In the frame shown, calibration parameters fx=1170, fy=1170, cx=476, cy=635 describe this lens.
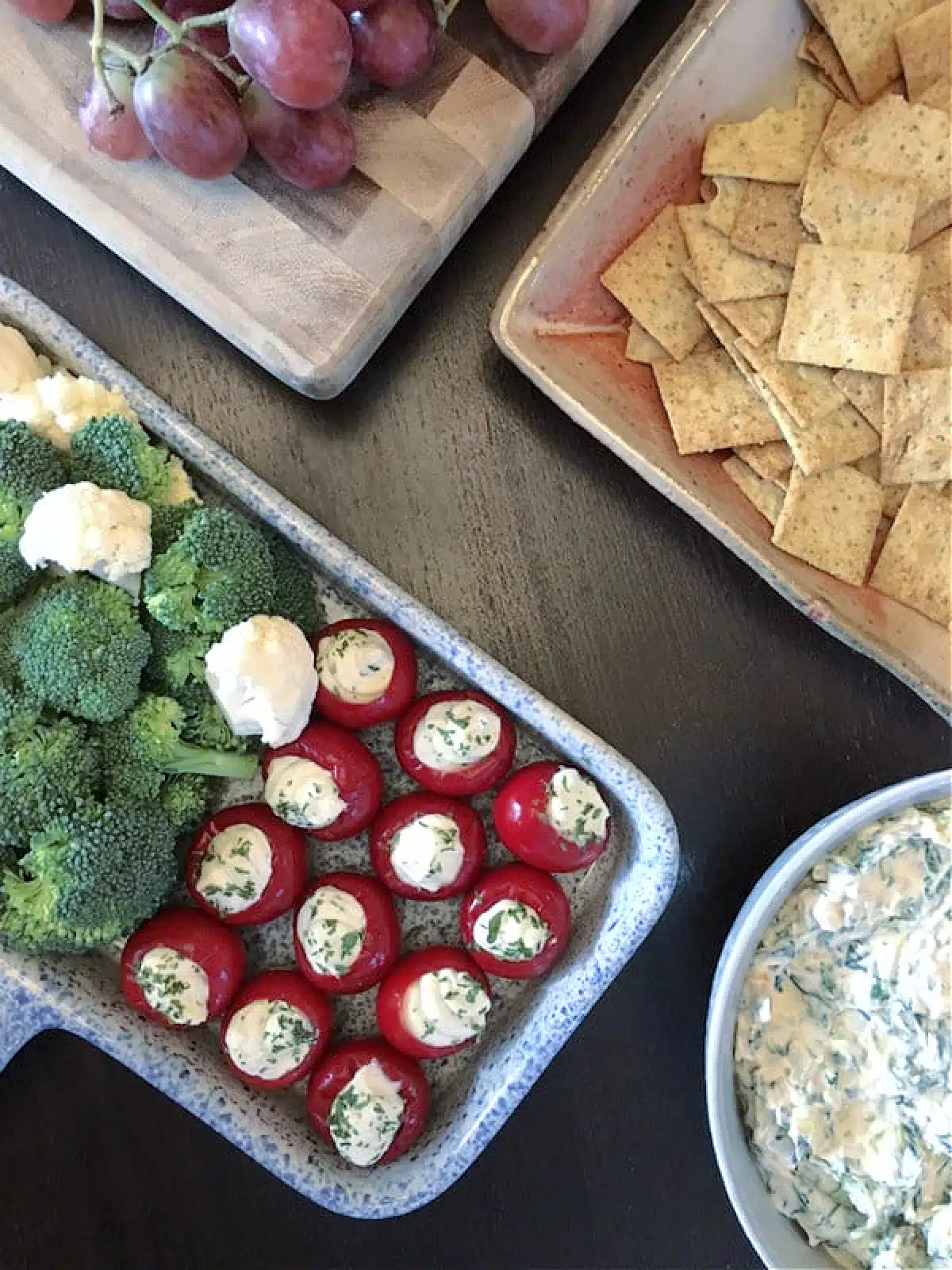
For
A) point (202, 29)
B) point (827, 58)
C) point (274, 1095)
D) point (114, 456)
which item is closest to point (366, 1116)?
point (274, 1095)

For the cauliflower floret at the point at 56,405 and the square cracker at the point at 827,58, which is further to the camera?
the square cracker at the point at 827,58

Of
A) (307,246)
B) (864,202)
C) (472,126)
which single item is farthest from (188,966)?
(864,202)

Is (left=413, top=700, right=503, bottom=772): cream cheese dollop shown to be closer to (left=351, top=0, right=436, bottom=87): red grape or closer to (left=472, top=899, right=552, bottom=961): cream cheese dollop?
(left=472, top=899, right=552, bottom=961): cream cheese dollop

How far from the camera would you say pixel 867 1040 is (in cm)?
92

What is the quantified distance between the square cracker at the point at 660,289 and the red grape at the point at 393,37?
0.24 meters

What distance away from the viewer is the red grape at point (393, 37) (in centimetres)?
92

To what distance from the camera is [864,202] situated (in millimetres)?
1003

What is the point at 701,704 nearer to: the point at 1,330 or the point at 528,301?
the point at 528,301

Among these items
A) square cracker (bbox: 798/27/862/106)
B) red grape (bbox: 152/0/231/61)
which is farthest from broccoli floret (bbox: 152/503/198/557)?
square cracker (bbox: 798/27/862/106)

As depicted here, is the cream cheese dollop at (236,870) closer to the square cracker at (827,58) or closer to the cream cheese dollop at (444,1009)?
the cream cheese dollop at (444,1009)

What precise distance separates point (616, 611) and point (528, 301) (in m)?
0.29

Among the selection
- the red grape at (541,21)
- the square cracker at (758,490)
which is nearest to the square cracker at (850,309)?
the square cracker at (758,490)

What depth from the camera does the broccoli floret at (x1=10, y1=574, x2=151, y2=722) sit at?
0.88m

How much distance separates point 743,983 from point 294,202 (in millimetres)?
747
